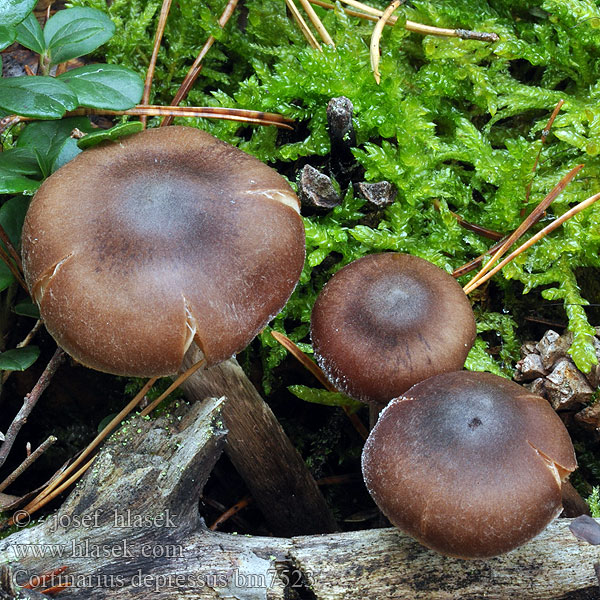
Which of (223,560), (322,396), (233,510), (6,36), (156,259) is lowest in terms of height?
(233,510)

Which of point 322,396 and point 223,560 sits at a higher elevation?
point 223,560

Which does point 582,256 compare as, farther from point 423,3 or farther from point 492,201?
point 423,3

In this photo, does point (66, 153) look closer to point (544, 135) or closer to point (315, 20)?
point (315, 20)

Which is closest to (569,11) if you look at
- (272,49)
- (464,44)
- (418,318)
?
(464,44)

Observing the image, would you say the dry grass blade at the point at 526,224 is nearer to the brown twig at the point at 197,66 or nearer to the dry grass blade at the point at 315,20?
the dry grass blade at the point at 315,20

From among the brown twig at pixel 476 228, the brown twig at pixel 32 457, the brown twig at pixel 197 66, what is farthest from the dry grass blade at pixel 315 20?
the brown twig at pixel 32 457

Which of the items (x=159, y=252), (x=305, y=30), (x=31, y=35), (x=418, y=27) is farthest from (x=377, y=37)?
(x=159, y=252)

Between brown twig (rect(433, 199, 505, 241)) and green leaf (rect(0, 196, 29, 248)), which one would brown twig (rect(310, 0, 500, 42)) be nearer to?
brown twig (rect(433, 199, 505, 241))

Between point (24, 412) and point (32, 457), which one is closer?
point (32, 457)
